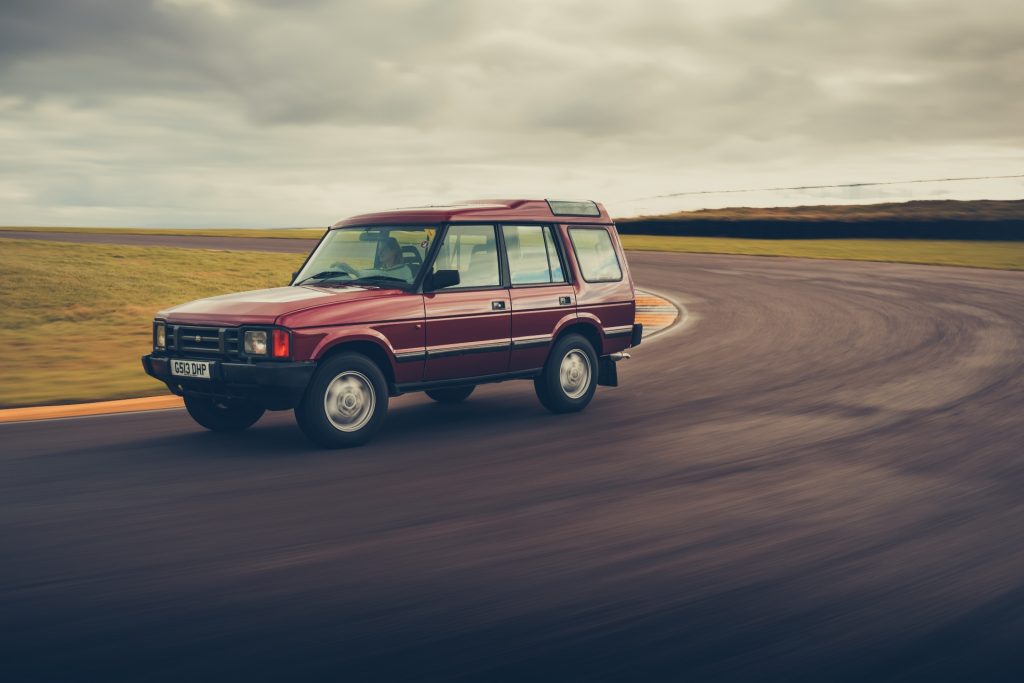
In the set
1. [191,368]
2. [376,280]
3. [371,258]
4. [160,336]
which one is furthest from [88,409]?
[376,280]

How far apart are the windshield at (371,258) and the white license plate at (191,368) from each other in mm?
1368

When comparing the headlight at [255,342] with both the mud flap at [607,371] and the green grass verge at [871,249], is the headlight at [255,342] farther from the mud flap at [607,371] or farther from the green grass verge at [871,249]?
the green grass verge at [871,249]

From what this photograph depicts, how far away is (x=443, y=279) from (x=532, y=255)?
143 centimetres

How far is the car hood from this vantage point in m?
8.05

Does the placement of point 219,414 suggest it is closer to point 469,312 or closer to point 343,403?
point 343,403

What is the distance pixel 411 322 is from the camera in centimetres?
866

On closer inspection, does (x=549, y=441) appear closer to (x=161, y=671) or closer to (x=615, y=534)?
(x=615, y=534)

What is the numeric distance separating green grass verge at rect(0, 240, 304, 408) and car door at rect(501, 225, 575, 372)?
15.0 ft

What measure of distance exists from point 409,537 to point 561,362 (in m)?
4.56

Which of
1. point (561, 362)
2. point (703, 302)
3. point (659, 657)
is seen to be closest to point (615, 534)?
point (659, 657)

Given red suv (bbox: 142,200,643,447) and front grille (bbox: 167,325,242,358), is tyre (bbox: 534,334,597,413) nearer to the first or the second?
red suv (bbox: 142,200,643,447)

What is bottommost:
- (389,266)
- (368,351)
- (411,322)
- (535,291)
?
(368,351)

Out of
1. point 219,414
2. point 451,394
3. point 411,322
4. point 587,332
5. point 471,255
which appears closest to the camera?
point 411,322

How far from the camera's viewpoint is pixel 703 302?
22.5 meters
